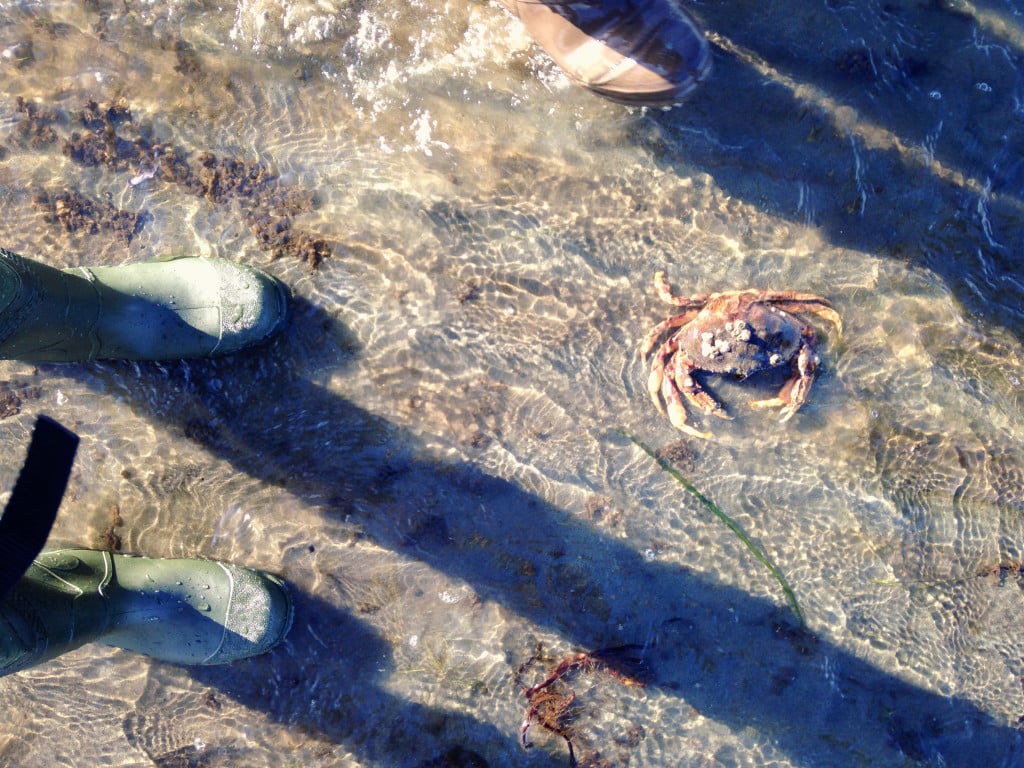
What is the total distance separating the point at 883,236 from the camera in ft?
16.3

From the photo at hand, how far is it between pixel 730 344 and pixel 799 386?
0.60 metres

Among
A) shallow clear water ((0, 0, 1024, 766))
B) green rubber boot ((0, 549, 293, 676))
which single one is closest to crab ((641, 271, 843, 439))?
shallow clear water ((0, 0, 1024, 766))

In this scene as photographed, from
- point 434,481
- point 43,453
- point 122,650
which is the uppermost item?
point 43,453

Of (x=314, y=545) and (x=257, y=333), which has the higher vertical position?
(x=257, y=333)

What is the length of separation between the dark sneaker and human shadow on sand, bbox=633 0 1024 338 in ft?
1.93

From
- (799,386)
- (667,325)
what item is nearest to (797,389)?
(799,386)

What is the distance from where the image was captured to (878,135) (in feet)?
16.3

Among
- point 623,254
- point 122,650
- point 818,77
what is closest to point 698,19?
point 818,77

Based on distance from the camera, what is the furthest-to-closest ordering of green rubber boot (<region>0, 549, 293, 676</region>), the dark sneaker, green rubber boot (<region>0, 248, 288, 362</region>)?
green rubber boot (<region>0, 549, 293, 676</region>) < green rubber boot (<region>0, 248, 288, 362</region>) < the dark sneaker

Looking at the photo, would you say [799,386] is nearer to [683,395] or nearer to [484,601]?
[683,395]

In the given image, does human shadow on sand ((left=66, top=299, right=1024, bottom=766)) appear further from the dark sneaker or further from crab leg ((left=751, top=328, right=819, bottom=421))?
the dark sneaker

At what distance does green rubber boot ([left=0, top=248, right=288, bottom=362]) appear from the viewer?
436 centimetres

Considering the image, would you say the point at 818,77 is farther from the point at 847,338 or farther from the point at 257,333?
the point at 257,333

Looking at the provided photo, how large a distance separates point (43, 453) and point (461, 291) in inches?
103
